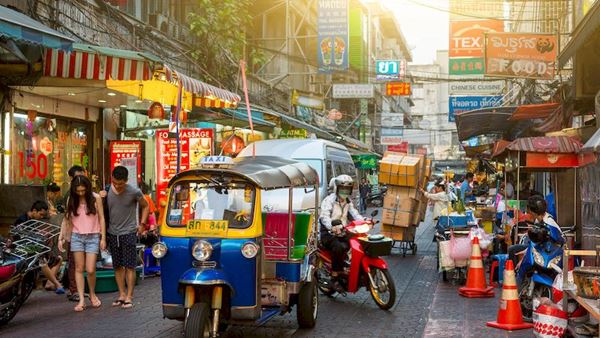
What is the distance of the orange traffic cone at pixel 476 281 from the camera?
10.7 metres

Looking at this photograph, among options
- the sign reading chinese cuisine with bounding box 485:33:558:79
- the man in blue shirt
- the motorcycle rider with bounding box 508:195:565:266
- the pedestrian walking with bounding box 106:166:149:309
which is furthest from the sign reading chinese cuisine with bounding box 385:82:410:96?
the motorcycle rider with bounding box 508:195:565:266

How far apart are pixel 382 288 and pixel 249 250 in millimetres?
3318

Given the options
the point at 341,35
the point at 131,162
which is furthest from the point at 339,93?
the point at 131,162

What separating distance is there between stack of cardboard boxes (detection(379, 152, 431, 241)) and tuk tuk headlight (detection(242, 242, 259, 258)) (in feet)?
31.2

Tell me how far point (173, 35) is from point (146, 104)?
5.33m

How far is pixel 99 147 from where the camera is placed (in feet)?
58.2

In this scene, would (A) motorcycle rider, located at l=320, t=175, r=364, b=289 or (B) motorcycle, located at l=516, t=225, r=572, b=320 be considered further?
(A) motorcycle rider, located at l=320, t=175, r=364, b=289

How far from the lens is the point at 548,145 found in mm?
11648

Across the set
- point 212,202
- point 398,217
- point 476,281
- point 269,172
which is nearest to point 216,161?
point 212,202

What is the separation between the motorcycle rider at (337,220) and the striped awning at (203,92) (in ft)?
11.8

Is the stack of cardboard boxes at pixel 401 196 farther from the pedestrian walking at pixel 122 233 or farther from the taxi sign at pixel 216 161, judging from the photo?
the taxi sign at pixel 216 161

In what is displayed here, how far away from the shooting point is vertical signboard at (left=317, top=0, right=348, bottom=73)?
2983cm

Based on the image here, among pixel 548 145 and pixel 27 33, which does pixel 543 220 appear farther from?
pixel 27 33

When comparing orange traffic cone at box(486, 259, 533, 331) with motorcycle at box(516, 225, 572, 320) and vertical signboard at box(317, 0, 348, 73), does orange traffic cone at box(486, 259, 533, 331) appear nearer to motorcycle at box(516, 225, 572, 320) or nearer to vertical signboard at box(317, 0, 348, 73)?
motorcycle at box(516, 225, 572, 320)
